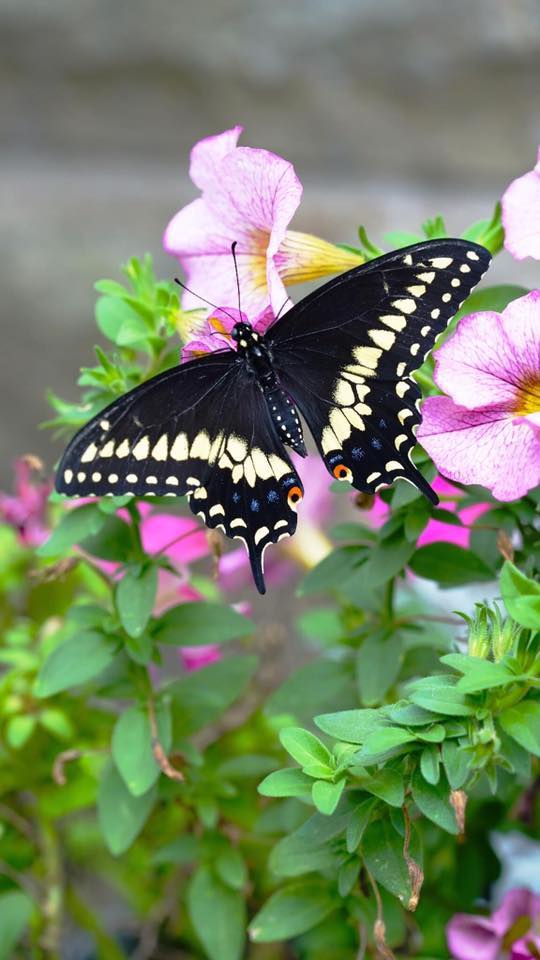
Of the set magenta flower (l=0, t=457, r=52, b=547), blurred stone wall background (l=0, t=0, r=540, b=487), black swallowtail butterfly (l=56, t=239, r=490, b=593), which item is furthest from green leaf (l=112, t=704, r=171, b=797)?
blurred stone wall background (l=0, t=0, r=540, b=487)

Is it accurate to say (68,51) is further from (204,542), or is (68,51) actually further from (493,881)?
(493,881)

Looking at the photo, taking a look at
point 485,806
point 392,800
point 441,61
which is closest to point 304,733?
point 392,800

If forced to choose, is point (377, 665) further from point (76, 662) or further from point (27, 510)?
point (27, 510)

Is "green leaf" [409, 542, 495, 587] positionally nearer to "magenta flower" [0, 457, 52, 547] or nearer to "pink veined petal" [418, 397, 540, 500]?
"pink veined petal" [418, 397, 540, 500]

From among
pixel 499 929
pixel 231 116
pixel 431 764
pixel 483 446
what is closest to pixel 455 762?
pixel 431 764

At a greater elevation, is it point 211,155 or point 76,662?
point 211,155

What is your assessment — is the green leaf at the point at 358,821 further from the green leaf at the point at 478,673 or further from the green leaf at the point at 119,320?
the green leaf at the point at 119,320
